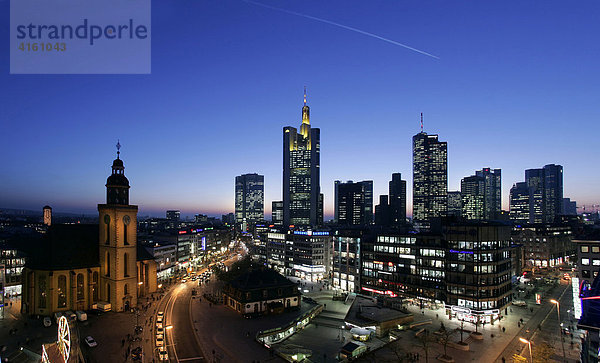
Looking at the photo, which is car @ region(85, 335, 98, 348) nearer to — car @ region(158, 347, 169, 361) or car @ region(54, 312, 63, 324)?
car @ region(158, 347, 169, 361)

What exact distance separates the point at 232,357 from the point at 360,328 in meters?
26.5

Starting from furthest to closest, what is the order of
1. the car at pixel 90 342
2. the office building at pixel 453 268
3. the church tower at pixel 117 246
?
the office building at pixel 453 268 < the church tower at pixel 117 246 < the car at pixel 90 342

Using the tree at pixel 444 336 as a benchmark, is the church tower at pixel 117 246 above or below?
above

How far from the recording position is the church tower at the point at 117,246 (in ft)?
257

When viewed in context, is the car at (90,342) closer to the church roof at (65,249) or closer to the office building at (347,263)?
the church roof at (65,249)

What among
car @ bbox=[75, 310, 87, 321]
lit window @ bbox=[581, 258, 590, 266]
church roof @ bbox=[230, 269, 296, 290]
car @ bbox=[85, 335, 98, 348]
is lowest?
car @ bbox=[75, 310, 87, 321]

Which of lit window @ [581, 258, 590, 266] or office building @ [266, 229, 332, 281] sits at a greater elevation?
lit window @ [581, 258, 590, 266]

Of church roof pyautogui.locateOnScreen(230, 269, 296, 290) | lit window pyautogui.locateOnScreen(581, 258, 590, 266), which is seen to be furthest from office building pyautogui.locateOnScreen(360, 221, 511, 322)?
church roof pyautogui.locateOnScreen(230, 269, 296, 290)

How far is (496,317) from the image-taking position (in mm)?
78875

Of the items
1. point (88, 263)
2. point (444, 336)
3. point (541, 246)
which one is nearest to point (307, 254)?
point (444, 336)

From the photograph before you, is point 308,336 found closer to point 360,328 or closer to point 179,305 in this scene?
point 360,328

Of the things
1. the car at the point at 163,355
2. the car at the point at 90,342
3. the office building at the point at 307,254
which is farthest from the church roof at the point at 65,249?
the office building at the point at 307,254

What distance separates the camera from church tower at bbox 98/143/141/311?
257 ft

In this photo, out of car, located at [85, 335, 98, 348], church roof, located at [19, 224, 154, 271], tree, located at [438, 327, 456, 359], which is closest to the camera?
car, located at [85, 335, 98, 348]
